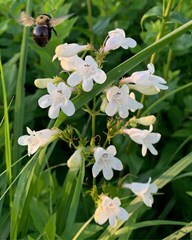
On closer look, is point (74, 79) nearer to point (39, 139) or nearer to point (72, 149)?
point (39, 139)

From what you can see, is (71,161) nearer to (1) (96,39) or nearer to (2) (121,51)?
(1) (96,39)

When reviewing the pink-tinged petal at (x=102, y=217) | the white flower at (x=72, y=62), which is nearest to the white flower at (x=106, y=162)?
the pink-tinged petal at (x=102, y=217)

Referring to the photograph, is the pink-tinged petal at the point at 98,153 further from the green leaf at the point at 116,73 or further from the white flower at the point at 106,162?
the green leaf at the point at 116,73

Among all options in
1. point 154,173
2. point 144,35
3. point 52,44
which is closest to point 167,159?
point 154,173

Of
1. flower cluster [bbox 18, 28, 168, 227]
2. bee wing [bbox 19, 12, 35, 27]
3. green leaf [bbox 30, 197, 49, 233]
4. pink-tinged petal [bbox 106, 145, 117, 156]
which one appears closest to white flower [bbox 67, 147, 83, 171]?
flower cluster [bbox 18, 28, 168, 227]

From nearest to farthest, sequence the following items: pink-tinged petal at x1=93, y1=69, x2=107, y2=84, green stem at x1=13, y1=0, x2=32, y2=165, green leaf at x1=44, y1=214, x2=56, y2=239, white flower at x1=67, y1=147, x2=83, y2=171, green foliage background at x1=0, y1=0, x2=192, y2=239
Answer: pink-tinged petal at x1=93, y1=69, x2=107, y2=84 < white flower at x1=67, y1=147, x2=83, y2=171 < green leaf at x1=44, y1=214, x2=56, y2=239 < green foliage background at x1=0, y1=0, x2=192, y2=239 < green stem at x1=13, y1=0, x2=32, y2=165

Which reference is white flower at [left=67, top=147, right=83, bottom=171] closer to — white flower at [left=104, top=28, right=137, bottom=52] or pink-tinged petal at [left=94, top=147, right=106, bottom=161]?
pink-tinged petal at [left=94, top=147, right=106, bottom=161]
